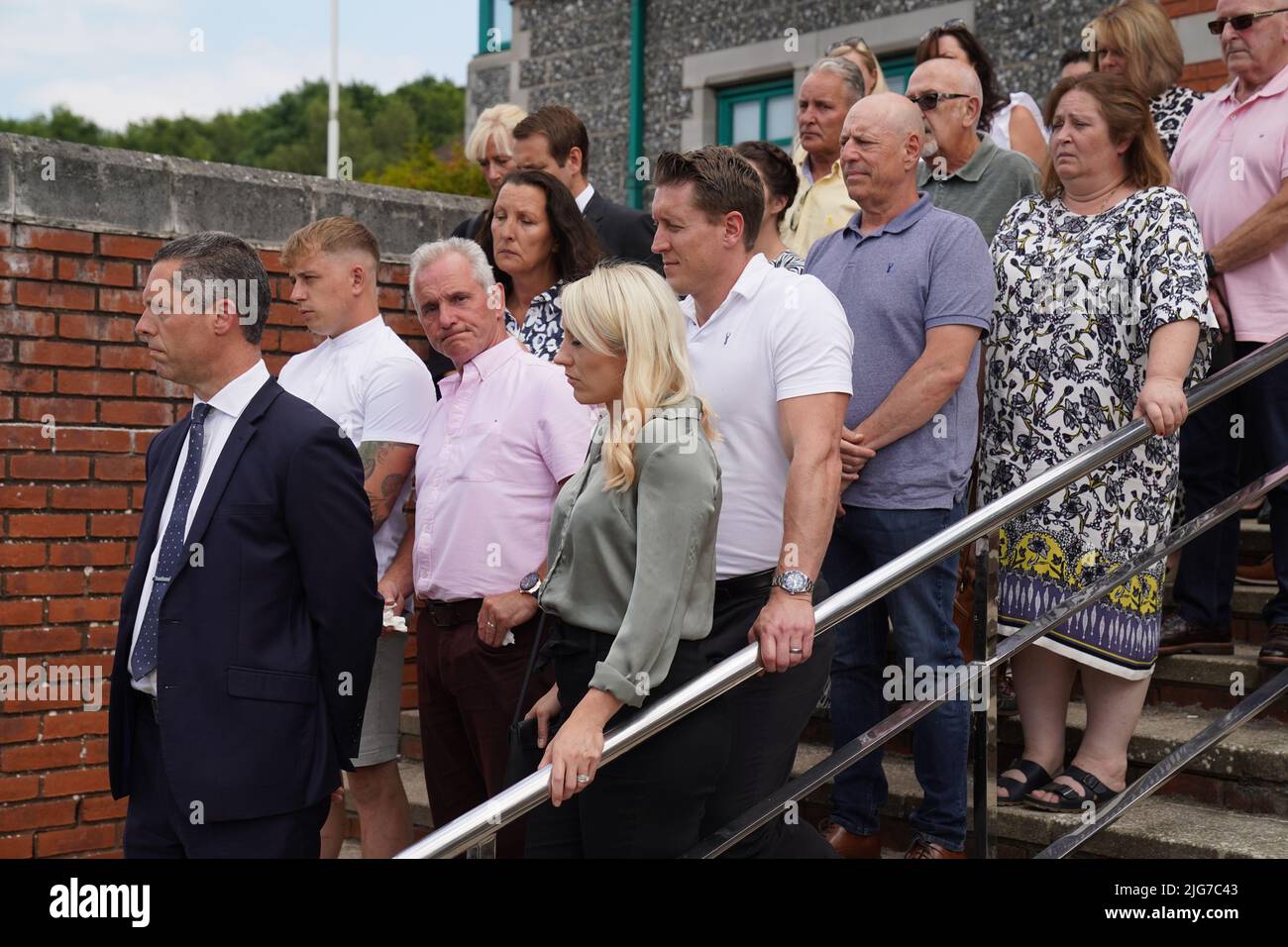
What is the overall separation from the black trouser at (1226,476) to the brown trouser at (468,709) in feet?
6.58

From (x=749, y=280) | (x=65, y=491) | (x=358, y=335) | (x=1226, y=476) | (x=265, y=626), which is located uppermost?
(x=749, y=280)

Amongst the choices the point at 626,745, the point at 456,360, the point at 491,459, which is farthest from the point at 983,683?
the point at 456,360

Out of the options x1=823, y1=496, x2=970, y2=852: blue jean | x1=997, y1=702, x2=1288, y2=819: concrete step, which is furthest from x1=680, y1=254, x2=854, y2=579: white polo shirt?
x1=997, y1=702, x2=1288, y2=819: concrete step

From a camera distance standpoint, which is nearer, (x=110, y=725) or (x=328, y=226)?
(x=110, y=725)

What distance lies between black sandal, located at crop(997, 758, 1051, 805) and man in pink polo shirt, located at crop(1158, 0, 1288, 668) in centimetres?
73

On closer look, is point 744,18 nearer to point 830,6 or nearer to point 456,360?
point 830,6

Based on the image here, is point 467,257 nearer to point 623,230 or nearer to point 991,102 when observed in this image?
point 623,230

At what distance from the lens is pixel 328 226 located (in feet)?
13.9

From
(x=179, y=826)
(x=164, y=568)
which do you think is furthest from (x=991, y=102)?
(x=179, y=826)

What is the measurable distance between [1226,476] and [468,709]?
92.9 inches

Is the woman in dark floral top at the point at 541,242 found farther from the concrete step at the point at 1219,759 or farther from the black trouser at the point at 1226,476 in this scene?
the black trouser at the point at 1226,476

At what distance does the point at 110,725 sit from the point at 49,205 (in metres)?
2.39

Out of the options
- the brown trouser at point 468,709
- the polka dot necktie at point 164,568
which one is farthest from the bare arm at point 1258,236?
the polka dot necktie at point 164,568

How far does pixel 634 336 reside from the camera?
273 centimetres
